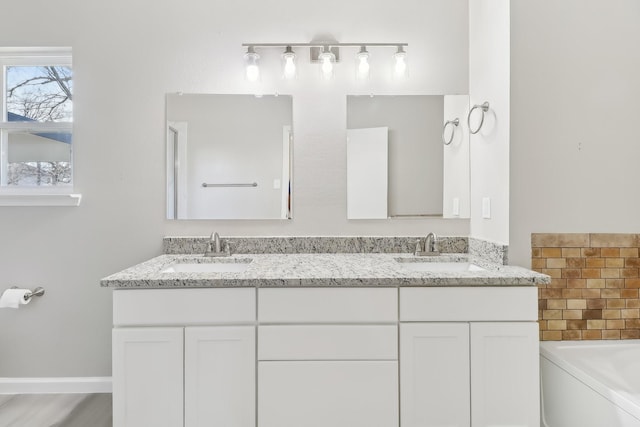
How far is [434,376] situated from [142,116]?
2.04 meters

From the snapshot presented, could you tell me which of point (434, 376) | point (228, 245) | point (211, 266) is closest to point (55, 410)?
point (211, 266)

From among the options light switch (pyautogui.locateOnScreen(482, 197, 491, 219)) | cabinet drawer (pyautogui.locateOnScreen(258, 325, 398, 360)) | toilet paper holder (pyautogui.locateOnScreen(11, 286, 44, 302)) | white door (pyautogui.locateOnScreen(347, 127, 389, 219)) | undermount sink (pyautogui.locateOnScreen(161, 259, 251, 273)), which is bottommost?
cabinet drawer (pyautogui.locateOnScreen(258, 325, 398, 360))

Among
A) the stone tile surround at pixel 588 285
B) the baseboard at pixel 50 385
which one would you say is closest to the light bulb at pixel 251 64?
the stone tile surround at pixel 588 285

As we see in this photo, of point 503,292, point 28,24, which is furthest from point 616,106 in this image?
point 28,24

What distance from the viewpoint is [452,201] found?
2285 mm

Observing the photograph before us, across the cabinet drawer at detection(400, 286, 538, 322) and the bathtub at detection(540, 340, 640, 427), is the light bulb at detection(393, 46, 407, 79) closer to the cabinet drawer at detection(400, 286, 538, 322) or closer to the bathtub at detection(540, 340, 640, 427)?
the cabinet drawer at detection(400, 286, 538, 322)

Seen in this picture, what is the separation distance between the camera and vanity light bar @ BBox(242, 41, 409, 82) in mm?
2191

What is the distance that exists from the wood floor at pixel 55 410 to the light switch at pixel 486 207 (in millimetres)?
2204

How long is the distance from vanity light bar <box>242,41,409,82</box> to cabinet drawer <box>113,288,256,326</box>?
1272 mm

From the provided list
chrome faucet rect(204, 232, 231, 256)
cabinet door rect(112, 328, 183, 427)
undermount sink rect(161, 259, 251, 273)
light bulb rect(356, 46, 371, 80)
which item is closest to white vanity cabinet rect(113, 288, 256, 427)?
cabinet door rect(112, 328, 183, 427)

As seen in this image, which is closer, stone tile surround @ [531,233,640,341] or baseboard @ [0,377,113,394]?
stone tile surround @ [531,233,640,341]

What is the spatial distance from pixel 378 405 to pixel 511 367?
56cm

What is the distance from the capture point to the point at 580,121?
1854 mm

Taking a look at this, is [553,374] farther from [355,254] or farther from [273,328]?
[273,328]
